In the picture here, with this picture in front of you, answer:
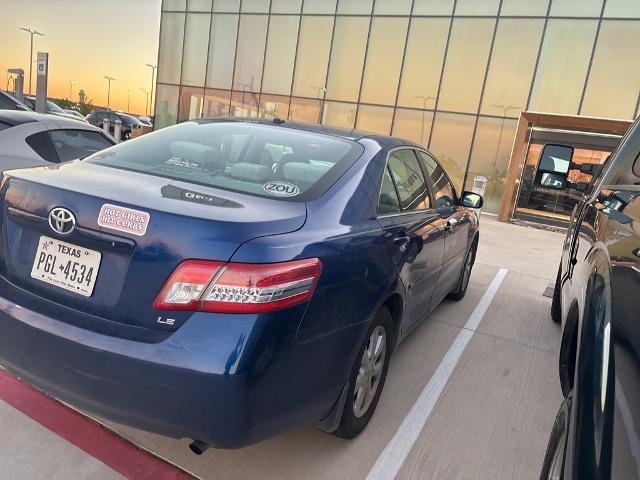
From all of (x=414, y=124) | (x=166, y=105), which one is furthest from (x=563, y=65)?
(x=166, y=105)

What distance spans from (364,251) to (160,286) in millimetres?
935

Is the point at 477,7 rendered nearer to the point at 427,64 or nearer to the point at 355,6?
the point at 427,64

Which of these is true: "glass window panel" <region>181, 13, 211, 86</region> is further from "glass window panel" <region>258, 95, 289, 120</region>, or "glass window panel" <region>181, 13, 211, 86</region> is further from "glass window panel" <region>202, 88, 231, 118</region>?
"glass window panel" <region>258, 95, 289, 120</region>

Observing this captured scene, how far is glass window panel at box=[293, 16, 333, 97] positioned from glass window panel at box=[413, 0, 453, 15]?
10.3ft

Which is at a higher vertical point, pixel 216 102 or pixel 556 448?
pixel 216 102

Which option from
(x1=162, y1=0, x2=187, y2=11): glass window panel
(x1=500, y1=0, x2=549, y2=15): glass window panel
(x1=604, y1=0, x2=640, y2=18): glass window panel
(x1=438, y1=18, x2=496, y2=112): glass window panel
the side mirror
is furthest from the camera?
(x1=162, y1=0, x2=187, y2=11): glass window panel

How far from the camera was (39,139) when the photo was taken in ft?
16.2

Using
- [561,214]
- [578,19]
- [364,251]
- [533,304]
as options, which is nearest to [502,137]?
→ [561,214]

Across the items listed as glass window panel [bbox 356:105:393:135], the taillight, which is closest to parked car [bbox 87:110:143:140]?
glass window panel [bbox 356:105:393:135]

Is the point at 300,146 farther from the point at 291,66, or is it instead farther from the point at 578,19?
the point at 291,66

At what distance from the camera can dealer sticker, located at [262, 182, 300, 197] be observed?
2242 millimetres

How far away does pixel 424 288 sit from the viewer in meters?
3.35

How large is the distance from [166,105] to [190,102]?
1487 mm

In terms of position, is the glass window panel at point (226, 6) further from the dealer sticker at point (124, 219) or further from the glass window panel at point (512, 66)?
the dealer sticker at point (124, 219)
